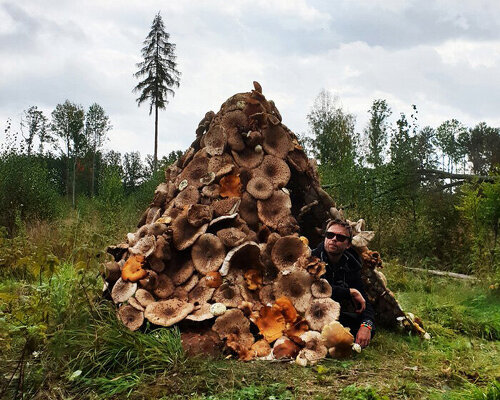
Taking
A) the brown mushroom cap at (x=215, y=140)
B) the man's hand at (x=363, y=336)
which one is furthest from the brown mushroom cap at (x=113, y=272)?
the man's hand at (x=363, y=336)

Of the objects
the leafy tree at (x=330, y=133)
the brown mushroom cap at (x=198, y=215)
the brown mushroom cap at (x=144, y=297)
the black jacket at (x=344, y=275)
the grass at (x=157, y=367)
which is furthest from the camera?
the leafy tree at (x=330, y=133)

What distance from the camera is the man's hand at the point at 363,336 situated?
4.32 meters

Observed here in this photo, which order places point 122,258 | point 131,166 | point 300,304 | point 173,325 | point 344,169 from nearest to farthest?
point 173,325, point 300,304, point 122,258, point 344,169, point 131,166

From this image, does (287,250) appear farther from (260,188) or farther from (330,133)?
(330,133)

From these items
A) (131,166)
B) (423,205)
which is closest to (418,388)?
(423,205)

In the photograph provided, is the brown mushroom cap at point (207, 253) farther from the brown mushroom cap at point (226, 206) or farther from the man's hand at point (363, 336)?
the man's hand at point (363, 336)

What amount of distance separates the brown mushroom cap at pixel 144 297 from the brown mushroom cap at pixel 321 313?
1.47 meters

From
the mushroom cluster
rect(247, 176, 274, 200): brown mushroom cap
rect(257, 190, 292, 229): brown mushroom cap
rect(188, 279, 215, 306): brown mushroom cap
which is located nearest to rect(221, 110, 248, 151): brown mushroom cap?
the mushroom cluster

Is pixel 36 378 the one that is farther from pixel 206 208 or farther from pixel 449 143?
pixel 449 143

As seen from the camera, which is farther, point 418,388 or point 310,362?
point 310,362

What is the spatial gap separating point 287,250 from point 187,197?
136 cm

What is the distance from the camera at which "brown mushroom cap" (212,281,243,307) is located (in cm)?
440

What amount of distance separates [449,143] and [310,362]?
1544 inches

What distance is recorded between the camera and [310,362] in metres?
3.81
